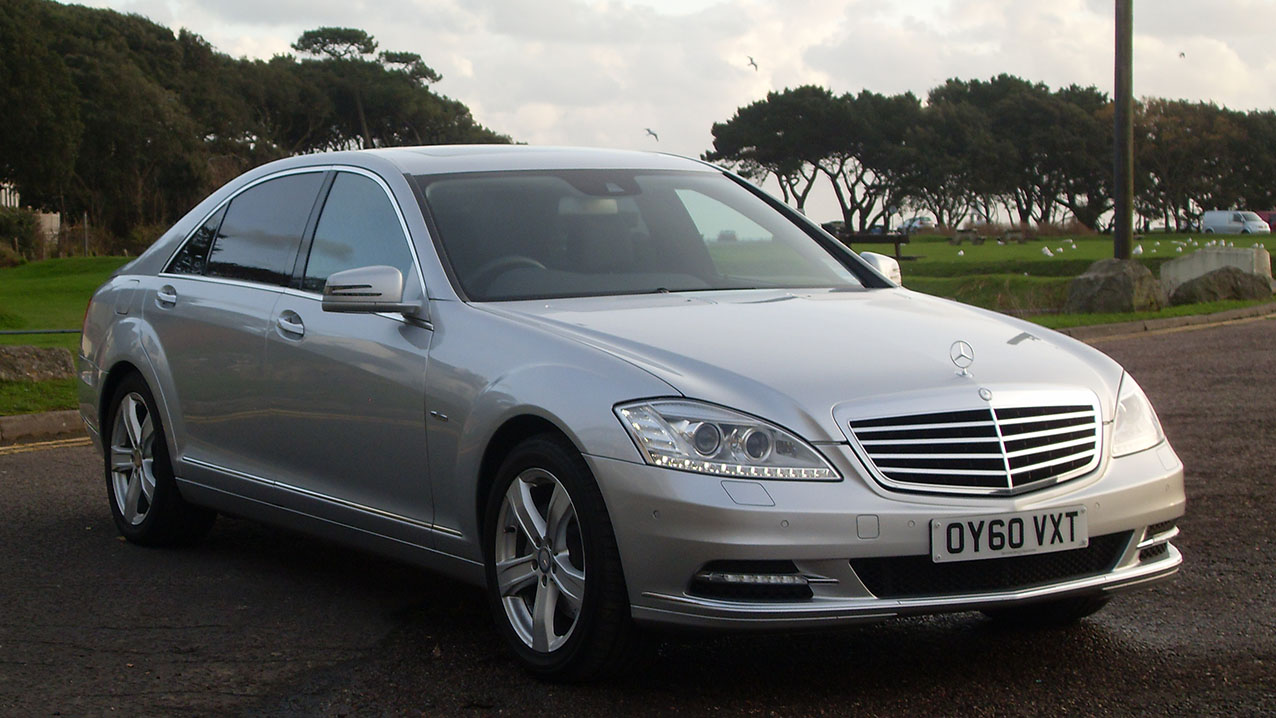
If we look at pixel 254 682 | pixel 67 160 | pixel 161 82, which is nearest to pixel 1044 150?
pixel 161 82

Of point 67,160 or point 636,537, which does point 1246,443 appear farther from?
point 67,160

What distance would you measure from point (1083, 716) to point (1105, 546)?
0.54 m

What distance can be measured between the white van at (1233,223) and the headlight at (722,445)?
3161 inches

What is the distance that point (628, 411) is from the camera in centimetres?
423

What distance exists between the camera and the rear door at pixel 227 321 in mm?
6082

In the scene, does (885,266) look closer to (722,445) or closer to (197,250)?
(722,445)

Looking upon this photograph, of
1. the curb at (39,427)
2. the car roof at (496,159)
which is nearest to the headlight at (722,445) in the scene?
the car roof at (496,159)

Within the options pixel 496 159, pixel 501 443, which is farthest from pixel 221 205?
pixel 501 443

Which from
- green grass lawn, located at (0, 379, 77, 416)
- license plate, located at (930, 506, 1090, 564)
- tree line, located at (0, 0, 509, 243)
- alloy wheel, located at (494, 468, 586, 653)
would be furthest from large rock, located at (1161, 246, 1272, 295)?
tree line, located at (0, 0, 509, 243)

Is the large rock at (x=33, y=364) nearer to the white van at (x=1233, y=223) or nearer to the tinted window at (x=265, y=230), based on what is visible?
the tinted window at (x=265, y=230)

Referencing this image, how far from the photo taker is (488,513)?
4727 millimetres

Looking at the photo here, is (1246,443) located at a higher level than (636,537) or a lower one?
lower

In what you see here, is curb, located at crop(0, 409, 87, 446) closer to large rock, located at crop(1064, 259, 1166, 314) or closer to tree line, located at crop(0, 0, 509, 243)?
large rock, located at crop(1064, 259, 1166, 314)

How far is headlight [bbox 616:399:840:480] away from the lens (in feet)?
13.4
